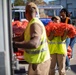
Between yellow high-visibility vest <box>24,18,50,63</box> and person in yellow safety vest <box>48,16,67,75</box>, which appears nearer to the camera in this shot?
yellow high-visibility vest <box>24,18,50,63</box>

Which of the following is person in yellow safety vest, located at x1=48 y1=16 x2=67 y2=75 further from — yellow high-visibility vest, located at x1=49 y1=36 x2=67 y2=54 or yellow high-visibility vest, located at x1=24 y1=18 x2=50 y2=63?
yellow high-visibility vest, located at x1=24 y1=18 x2=50 y2=63

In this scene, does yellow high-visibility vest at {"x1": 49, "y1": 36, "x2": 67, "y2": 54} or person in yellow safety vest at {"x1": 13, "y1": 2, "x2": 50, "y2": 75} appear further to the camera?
yellow high-visibility vest at {"x1": 49, "y1": 36, "x2": 67, "y2": 54}

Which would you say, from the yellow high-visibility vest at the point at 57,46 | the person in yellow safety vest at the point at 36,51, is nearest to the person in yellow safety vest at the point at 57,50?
the yellow high-visibility vest at the point at 57,46

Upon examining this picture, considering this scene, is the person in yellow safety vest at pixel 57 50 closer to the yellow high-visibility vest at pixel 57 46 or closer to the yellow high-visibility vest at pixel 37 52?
the yellow high-visibility vest at pixel 57 46

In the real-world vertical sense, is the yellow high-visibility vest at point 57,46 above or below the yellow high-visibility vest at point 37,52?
below

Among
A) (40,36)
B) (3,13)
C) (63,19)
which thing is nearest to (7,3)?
(3,13)

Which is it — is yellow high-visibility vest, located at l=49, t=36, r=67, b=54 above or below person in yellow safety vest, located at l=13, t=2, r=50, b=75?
below

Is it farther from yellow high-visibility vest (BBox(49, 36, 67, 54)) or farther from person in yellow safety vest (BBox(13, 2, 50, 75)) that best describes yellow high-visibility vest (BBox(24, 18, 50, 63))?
yellow high-visibility vest (BBox(49, 36, 67, 54))

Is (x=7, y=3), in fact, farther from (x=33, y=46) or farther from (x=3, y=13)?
(x=33, y=46)

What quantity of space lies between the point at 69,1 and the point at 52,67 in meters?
46.8

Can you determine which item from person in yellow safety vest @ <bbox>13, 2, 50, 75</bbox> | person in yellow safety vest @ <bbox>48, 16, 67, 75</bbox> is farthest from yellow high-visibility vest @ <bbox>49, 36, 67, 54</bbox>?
person in yellow safety vest @ <bbox>13, 2, 50, 75</bbox>

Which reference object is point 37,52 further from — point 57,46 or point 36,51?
point 57,46

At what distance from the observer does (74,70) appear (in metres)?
8.29

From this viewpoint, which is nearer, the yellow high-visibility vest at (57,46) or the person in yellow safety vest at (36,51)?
the person in yellow safety vest at (36,51)
